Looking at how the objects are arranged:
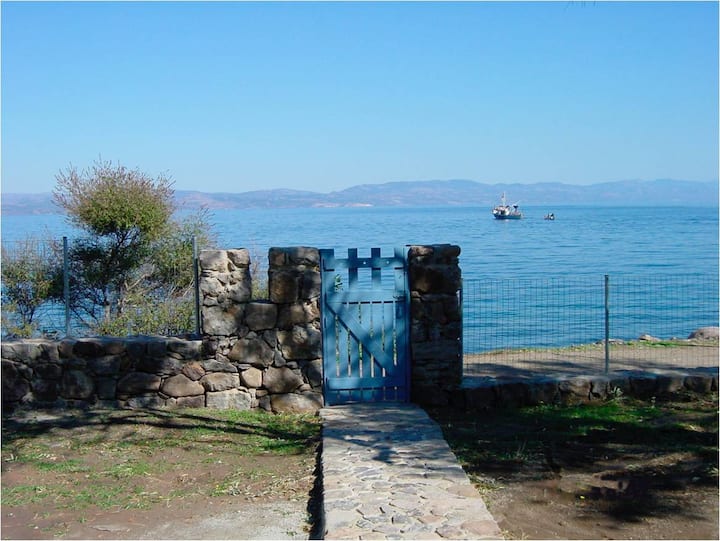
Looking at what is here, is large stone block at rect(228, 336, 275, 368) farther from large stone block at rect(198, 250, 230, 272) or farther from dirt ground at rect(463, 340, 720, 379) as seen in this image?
dirt ground at rect(463, 340, 720, 379)

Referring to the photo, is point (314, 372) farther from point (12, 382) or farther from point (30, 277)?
point (30, 277)

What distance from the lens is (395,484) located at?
7488 millimetres

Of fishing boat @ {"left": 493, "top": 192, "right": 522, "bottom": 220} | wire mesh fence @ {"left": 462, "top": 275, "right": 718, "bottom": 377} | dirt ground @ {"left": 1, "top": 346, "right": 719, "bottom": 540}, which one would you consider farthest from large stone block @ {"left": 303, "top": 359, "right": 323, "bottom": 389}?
fishing boat @ {"left": 493, "top": 192, "right": 522, "bottom": 220}

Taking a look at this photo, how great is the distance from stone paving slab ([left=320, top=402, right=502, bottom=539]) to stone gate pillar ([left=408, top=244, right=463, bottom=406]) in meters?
0.86

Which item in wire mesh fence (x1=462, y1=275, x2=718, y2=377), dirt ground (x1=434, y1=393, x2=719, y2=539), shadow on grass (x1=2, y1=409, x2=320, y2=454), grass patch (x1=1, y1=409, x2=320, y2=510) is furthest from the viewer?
wire mesh fence (x1=462, y1=275, x2=718, y2=377)

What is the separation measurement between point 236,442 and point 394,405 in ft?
7.71

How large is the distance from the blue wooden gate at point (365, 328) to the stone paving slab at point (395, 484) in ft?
2.62

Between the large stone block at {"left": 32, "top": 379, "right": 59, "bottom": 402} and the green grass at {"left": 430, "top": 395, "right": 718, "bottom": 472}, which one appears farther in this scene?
the large stone block at {"left": 32, "top": 379, "right": 59, "bottom": 402}

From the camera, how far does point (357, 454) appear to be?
8.56 meters

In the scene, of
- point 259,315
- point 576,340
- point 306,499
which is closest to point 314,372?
point 259,315

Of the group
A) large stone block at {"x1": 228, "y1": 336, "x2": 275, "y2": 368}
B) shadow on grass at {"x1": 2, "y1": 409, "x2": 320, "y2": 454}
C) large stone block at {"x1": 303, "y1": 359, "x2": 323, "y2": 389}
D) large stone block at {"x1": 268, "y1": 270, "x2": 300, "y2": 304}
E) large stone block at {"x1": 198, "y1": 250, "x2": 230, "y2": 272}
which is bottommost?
shadow on grass at {"x1": 2, "y1": 409, "x2": 320, "y2": 454}

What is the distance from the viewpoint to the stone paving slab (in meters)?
6.35

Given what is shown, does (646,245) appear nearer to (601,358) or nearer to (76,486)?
(601,358)

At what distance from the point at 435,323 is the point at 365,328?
36.2 inches
